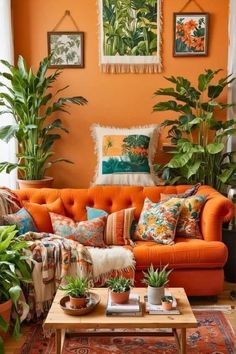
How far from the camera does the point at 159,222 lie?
3305 mm

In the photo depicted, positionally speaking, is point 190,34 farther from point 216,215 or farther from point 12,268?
point 12,268

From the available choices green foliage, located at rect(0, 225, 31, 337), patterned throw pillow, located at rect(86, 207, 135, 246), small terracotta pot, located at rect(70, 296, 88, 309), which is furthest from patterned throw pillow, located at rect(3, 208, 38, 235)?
small terracotta pot, located at rect(70, 296, 88, 309)

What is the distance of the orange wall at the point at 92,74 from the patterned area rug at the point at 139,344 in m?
1.91

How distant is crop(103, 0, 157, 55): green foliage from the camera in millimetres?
4109

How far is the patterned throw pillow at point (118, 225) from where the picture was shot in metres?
3.33

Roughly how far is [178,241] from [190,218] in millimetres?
209

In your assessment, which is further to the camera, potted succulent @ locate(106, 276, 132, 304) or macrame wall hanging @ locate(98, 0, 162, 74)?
macrame wall hanging @ locate(98, 0, 162, 74)

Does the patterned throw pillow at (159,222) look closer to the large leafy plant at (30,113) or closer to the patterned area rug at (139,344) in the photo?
the patterned area rug at (139,344)

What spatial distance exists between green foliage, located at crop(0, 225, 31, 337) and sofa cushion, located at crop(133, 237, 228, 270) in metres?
0.77

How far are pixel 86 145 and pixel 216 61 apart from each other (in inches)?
57.2

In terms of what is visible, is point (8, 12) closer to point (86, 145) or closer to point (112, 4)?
point (112, 4)

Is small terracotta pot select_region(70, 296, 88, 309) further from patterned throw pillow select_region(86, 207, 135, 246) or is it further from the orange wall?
the orange wall

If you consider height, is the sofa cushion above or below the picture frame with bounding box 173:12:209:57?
below

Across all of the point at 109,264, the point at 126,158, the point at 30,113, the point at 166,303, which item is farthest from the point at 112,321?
the point at 30,113
